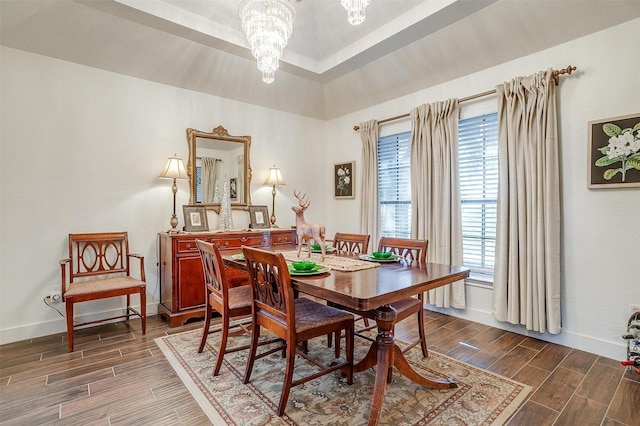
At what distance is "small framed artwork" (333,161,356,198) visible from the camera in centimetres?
475

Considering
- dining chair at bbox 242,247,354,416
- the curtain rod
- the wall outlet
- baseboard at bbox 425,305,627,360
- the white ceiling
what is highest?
the white ceiling

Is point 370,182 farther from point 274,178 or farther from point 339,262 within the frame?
point 339,262

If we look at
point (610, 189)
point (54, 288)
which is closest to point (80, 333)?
point (54, 288)

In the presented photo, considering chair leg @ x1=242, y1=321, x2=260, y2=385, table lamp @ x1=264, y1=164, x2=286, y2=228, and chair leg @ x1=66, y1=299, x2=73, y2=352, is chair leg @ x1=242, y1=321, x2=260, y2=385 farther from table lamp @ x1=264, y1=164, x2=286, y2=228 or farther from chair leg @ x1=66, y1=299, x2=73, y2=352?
table lamp @ x1=264, y1=164, x2=286, y2=228

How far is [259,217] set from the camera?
4.33 metres

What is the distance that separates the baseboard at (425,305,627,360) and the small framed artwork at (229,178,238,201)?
9.86 feet

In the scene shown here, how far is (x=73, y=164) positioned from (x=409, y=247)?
128 inches

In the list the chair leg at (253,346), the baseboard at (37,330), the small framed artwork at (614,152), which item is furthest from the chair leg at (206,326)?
the small framed artwork at (614,152)

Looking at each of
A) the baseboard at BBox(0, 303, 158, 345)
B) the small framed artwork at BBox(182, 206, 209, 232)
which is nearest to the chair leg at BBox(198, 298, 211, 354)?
the small framed artwork at BBox(182, 206, 209, 232)

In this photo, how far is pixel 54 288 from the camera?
304 centimetres

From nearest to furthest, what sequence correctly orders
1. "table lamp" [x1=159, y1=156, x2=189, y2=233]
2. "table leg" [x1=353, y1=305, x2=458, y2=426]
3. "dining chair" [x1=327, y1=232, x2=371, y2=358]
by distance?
"table leg" [x1=353, y1=305, x2=458, y2=426]
"dining chair" [x1=327, y1=232, x2=371, y2=358]
"table lamp" [x1=159, y1=156, x2=189, y2=233]

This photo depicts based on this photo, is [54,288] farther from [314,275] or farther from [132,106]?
[314,275]

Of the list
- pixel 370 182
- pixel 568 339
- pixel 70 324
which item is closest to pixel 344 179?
pixel 370 182

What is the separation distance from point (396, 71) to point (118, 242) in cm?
359
